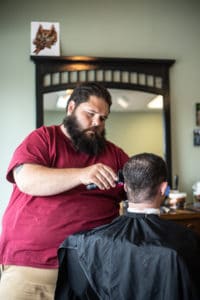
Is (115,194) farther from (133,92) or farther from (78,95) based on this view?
(133,92)

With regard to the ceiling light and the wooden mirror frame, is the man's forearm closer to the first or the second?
the wooden mirror frame

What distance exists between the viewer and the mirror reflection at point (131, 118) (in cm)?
275

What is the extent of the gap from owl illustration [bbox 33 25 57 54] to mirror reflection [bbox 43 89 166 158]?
39 cm

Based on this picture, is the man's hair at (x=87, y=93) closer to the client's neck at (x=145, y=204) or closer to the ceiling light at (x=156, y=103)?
the client's neck at (x=145, y=204)

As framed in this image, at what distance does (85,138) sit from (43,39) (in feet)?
5.20

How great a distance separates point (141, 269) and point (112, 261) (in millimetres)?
106

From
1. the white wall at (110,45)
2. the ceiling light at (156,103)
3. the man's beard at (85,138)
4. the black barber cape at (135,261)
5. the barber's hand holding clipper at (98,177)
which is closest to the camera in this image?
the black barber cape at (135,261)

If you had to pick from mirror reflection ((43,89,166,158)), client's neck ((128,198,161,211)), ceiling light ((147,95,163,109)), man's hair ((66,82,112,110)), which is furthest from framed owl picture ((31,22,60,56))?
client's neck ((128,198,161,211))

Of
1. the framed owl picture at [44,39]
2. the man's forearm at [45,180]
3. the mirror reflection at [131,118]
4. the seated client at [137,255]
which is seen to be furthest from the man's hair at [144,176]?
the framed owl picture at [44,39]

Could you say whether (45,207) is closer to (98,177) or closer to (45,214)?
(45,214)

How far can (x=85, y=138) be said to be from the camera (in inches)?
57.9

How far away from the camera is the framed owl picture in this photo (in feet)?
8.97

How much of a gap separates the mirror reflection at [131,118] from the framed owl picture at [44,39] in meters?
0.35

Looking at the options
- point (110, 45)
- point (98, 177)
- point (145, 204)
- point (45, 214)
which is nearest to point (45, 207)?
point (45, 214)
